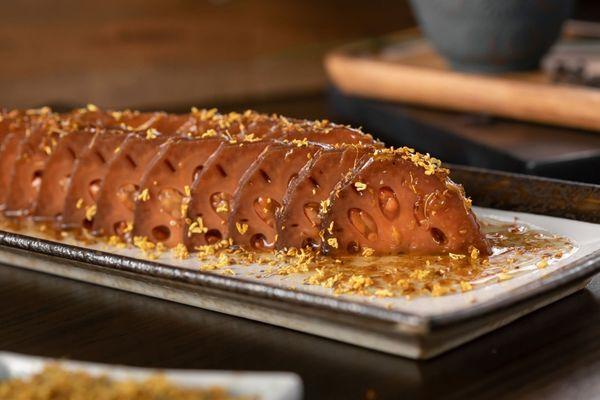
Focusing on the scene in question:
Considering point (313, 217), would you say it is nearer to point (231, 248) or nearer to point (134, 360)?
point (231, 248)

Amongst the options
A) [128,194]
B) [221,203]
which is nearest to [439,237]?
[221,203]

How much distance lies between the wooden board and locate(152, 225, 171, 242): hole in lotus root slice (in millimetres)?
2064

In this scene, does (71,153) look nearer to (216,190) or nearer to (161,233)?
(161,233)

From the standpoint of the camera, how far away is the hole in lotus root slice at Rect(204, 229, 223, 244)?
2.34m

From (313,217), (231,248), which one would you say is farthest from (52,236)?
(313,217)

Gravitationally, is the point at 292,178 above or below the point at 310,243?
above

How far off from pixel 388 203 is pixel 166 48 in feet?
16.3

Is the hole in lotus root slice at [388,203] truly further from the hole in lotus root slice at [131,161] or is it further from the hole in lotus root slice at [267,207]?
the hole in lotus root slice at [131,161]

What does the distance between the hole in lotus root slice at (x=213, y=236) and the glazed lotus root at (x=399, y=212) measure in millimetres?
294

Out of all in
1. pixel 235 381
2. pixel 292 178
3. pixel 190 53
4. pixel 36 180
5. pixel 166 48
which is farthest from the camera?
pixel 190 53

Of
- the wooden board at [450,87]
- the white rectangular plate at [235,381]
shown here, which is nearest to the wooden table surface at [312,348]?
the white rectangular plate at [235,381]

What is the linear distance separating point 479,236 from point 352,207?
11.6 inches

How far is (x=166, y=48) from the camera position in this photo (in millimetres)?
6855

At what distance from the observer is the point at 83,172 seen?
256cm
